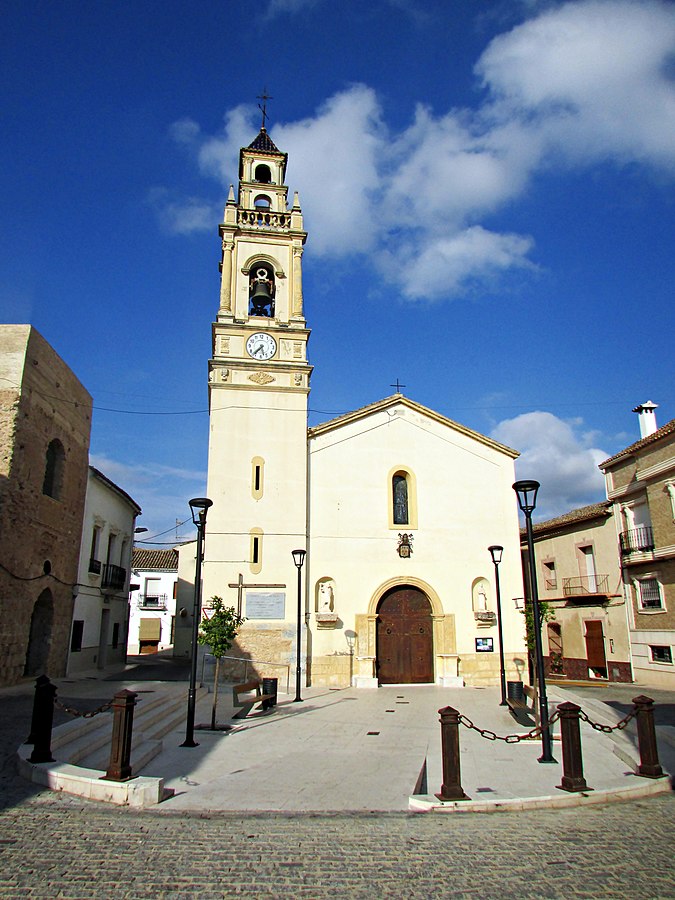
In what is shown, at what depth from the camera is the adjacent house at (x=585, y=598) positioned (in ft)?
78.6

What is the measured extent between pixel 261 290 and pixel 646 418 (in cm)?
1633

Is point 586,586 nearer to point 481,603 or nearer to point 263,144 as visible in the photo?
point 481,603

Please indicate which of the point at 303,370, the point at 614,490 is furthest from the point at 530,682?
the point at 303,370

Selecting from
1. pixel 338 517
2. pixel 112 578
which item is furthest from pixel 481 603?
pixel 112 578

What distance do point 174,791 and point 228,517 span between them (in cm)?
1165

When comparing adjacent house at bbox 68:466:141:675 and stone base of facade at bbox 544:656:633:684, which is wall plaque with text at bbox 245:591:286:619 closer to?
adjacent house at bbox 68:466:141:675

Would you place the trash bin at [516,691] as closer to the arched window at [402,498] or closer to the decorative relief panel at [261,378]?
the arched window at [402,498]

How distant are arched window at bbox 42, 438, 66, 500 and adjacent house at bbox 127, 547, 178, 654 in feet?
86.2

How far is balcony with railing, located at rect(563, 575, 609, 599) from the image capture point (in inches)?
969

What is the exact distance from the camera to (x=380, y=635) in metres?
19.5

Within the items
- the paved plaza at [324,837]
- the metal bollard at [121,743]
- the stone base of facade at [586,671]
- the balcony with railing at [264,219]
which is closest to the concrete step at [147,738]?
the paved plaza at [324,837]

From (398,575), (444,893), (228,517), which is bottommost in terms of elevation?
(444,893)

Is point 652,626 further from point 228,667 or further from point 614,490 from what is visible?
point 228,667

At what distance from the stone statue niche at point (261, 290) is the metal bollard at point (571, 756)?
16.6 metres
